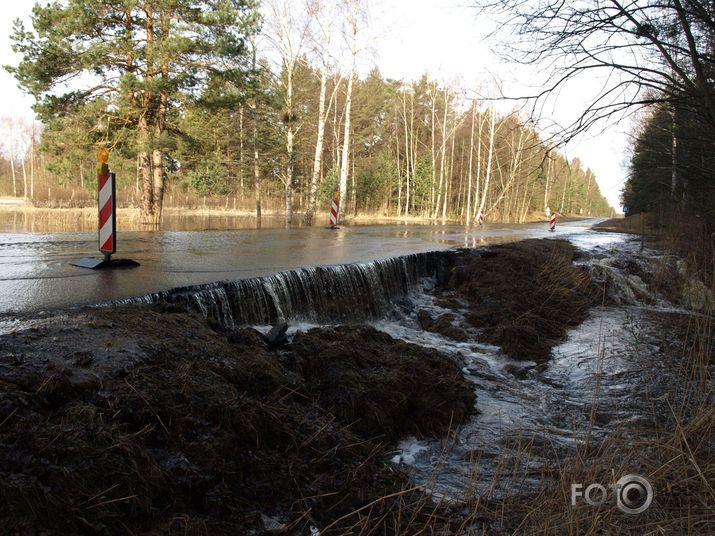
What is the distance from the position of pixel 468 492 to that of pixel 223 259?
635cm

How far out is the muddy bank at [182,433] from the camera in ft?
6.99

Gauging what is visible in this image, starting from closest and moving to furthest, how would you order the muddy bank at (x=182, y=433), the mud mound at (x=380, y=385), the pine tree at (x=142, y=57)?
1. the muddy bank at (x=182, y=433)
2. the mud mound at (x=380, y=385)
3. the pine tree at (x=142, y=57)

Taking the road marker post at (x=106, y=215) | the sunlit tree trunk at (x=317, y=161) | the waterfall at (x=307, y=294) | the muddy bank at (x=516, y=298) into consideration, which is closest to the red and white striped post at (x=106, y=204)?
the road marker post at (x=106, y=215)

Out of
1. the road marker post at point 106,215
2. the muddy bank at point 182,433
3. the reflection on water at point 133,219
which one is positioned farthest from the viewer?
the reflection on water at point 133,219

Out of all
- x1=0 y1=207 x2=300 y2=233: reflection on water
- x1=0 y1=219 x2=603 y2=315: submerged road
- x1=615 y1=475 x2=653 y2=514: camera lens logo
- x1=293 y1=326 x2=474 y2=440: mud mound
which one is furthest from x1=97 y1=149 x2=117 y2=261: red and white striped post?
x1=0 y1=207 x2=300 y2=233: reflection on water

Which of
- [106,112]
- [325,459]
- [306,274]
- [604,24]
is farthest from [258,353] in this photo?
[106,112]

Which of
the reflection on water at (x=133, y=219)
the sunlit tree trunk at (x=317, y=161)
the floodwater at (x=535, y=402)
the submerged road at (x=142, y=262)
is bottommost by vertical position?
the floodwater at (x=535, y=402)

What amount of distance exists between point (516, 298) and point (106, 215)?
21.8ft

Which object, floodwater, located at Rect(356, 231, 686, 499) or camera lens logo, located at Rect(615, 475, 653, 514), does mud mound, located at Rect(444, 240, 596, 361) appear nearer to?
floodwater, located at Rect(356, 231, 686, 499)

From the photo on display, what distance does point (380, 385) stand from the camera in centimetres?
434

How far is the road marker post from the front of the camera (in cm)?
667

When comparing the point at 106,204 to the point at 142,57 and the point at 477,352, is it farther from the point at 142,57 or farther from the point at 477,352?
the point at 142,57

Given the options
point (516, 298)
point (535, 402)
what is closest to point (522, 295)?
point (516, 298)

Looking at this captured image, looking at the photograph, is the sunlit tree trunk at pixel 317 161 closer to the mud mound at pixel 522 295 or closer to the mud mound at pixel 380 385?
the mud mound at pixel 522 295
